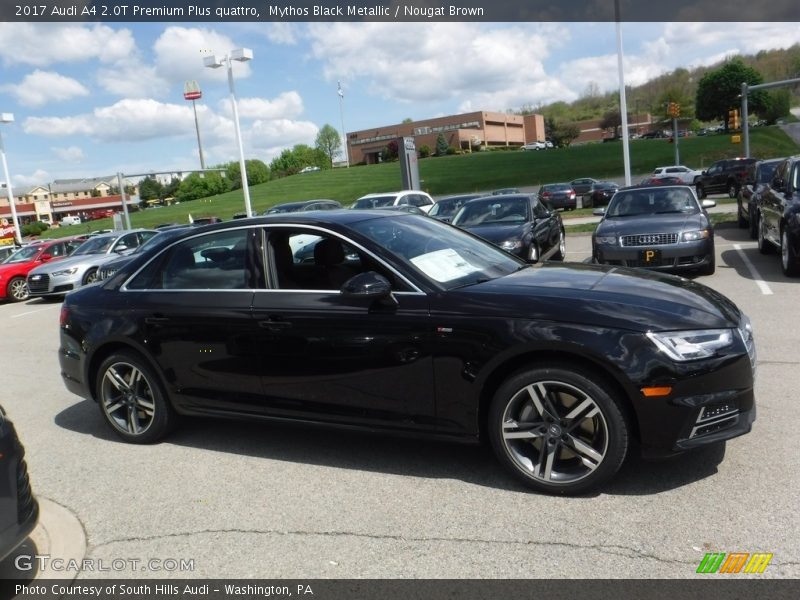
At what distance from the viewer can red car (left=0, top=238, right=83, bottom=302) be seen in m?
18.0

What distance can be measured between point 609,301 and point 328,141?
156865 mm

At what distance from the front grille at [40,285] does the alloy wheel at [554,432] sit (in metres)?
15.5

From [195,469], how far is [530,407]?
2.38m

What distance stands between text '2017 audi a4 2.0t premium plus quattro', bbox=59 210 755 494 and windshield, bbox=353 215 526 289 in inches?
0.7

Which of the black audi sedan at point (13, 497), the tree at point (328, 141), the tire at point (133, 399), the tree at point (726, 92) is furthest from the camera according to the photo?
the tree at point (328, 141)

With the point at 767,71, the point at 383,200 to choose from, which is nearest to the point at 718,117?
the point at 767,71

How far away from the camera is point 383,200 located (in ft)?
72.3

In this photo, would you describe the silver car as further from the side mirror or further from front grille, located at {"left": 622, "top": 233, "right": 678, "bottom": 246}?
the side mirror

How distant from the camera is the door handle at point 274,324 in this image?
4.34m

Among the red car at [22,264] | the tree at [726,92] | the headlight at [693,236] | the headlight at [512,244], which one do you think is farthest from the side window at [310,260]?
the tree at [726,92]

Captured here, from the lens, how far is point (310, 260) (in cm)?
459

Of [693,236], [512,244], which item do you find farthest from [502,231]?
[693,236]

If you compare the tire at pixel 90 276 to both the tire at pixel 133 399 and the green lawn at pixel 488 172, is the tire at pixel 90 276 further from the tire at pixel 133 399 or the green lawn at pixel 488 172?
the green lawn at pixel 488 172

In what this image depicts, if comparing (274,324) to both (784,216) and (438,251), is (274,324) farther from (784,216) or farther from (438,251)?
(784,216)
